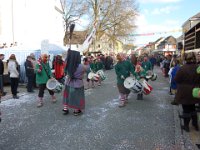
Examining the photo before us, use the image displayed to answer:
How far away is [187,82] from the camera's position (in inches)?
247

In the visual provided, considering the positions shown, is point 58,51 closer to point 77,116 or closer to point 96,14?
point 77,116

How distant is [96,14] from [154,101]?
3616cm

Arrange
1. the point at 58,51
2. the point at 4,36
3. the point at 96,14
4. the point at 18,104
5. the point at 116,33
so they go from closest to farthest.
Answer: the point at 18,104, the point at 58,51, the point at 4,36, the point at 96,14, the point at 116,33

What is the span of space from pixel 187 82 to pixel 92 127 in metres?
2.31

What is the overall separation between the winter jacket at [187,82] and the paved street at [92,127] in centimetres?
77

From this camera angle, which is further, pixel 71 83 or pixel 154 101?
pixel 154 101

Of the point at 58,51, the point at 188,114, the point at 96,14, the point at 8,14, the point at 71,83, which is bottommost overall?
the point at 188,114

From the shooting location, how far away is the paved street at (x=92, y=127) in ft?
18.7

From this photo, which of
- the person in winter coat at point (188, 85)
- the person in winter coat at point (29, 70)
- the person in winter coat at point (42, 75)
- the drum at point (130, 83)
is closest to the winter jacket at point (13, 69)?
the person in winter coat at point (29, 70)

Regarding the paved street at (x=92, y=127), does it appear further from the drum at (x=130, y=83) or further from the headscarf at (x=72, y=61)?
the headscarf at (x=72, y=61)

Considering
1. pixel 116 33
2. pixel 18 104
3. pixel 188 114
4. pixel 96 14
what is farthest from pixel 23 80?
pixel 116 33

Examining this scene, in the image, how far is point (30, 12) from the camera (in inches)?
1025

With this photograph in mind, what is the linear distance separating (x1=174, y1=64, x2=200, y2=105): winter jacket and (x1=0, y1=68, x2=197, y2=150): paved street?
2.53 ft

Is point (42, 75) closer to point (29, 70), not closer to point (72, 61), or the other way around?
point (72, 61)
